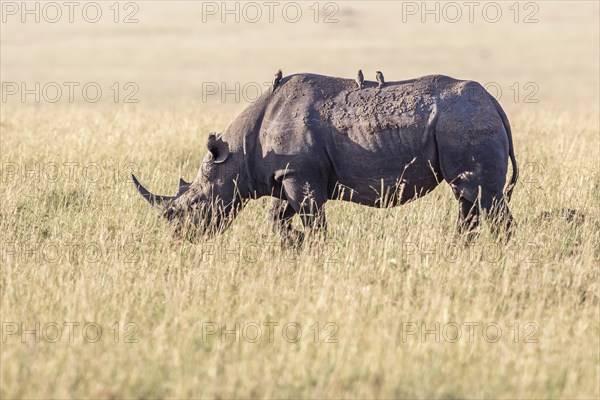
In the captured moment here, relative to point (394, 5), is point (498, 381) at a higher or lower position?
lower

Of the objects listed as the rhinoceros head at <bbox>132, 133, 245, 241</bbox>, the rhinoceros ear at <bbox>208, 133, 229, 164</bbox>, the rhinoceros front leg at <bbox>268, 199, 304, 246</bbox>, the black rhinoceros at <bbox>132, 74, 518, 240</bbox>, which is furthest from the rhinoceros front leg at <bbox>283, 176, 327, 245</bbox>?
the rhinoceros ear at <bbox>208, 133, 229, 164</bbox>

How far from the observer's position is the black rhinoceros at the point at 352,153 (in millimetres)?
8688

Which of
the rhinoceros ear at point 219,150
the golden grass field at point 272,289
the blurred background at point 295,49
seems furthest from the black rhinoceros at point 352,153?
the blurred background at point 295,49

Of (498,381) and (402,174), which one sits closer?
(498,381)

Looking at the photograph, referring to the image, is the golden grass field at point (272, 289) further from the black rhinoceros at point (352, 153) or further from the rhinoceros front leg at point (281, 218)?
the black rhinoceros at point (352, 153)

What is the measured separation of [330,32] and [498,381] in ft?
211

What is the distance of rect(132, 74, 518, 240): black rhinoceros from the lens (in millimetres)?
8688

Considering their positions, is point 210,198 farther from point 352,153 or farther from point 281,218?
point 352,153

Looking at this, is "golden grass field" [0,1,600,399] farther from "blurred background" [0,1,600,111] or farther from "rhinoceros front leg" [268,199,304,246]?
"blurred background" [0,1,600,111]

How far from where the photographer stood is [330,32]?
68.6 meters

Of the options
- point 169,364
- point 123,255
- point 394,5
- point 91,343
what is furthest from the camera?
point 394,5

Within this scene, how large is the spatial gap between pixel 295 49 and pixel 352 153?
50.9m

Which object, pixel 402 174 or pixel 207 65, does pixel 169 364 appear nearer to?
pixel 402 174

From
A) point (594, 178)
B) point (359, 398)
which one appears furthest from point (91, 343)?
point (594, 178)
